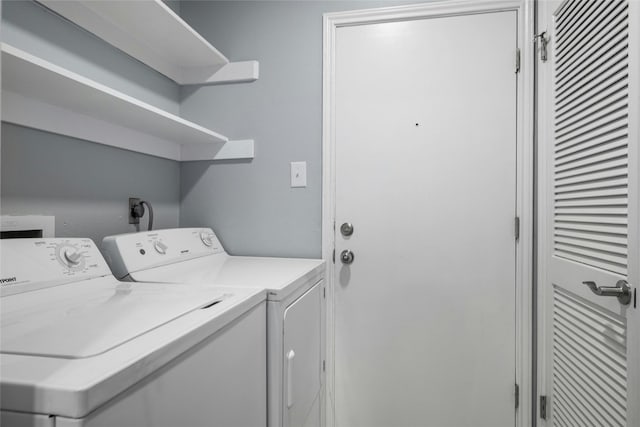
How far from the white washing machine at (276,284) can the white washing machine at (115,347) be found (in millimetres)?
46

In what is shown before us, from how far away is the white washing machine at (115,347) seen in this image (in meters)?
0.52

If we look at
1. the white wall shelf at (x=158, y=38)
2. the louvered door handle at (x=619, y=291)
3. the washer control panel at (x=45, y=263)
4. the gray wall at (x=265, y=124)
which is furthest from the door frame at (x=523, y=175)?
the washer control panel at (x=45, y=263)

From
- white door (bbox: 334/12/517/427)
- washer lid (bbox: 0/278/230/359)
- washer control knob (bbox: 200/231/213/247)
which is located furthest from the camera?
washer control knob (bbox: 200/231/213/247)

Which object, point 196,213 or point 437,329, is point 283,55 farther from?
point 437,329

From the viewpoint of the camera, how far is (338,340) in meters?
1.80

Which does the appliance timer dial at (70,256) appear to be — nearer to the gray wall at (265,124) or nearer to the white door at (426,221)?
the gray wall at (265,124)

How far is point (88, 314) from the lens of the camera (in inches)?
32.3

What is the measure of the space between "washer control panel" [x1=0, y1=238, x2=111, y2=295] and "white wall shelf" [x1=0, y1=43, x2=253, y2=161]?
1.31ft

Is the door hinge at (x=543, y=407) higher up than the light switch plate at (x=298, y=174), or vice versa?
the light switch plate at (x=298, y=174)

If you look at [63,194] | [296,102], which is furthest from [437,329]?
[63,194]

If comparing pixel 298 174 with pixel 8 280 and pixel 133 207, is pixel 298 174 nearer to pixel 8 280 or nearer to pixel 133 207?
pixel 133 207

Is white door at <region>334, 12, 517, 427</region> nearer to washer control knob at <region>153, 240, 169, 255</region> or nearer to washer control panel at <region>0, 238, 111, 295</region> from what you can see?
washer control knob at <region>153, 240, 169, 255</region>

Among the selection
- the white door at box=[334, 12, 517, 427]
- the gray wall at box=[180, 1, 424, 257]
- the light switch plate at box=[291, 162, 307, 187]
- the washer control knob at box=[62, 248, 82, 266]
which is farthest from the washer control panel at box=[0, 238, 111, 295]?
the white door at box=[334, 12, 517, 427]

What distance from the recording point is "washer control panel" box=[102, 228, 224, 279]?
1251 millimetres
